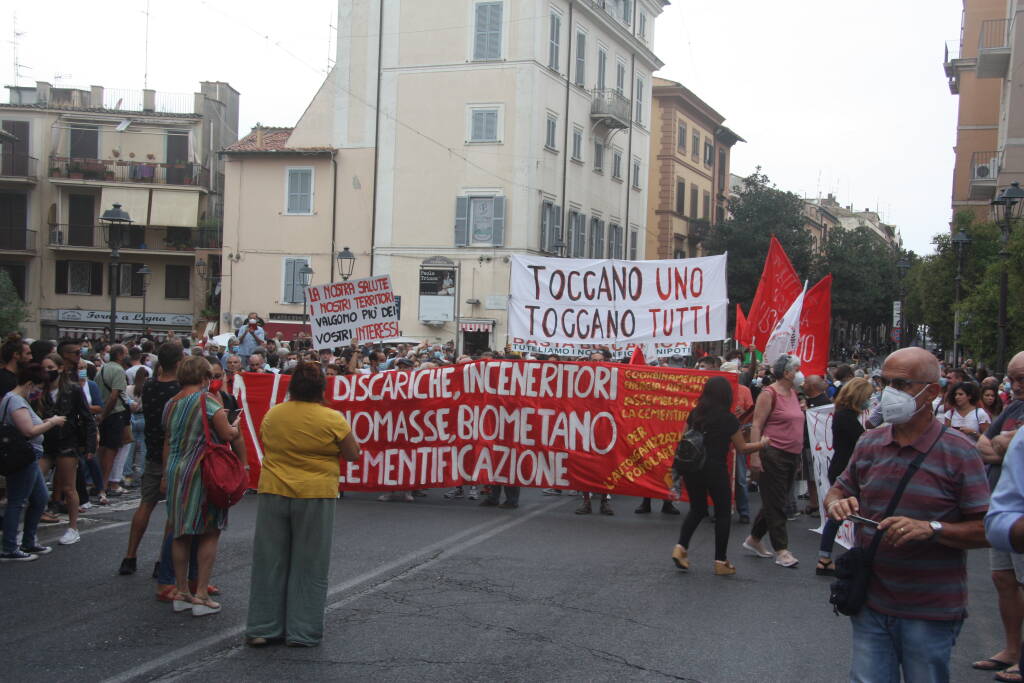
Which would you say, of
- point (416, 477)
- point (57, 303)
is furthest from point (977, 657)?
point (57, 303)

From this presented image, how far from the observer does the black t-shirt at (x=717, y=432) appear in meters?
9.07

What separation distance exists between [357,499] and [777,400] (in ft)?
17.7

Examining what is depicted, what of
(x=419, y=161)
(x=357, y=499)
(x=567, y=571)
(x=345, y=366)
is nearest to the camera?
(x=567, y=571)

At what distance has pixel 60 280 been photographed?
157ft

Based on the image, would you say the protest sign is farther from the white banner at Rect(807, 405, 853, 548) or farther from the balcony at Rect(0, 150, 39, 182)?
the balcony at Rect(0, 150, 39, 182)

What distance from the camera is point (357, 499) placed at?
1274 cm

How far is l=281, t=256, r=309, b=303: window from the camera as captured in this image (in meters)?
41.3

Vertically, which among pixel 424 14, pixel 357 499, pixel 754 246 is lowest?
pixel 357 499

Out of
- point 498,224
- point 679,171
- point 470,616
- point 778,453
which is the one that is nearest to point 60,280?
point 498,224

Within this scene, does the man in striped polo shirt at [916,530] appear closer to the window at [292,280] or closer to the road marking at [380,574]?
the road marking at [380,574]

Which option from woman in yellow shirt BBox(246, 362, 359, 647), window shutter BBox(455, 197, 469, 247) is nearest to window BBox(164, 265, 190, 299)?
window shutter BBox(455, 197, 469, 247)

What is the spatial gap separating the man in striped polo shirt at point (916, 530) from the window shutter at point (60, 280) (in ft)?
159

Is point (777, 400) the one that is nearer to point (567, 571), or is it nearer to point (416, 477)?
point (567, 571)

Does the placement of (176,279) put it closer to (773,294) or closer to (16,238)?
(16,238)
